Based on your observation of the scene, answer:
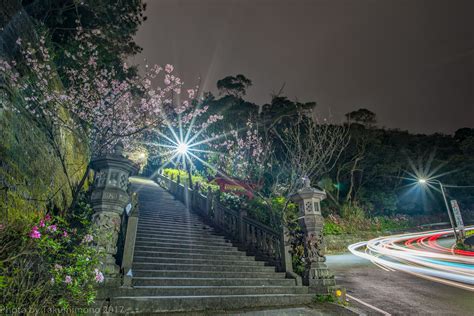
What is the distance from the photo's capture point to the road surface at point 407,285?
23.0 ft

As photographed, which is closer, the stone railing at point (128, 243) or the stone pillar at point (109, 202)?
the stone pillar at point (109, 202)

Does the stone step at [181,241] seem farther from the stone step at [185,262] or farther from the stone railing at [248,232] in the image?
the stone step at [185,262]

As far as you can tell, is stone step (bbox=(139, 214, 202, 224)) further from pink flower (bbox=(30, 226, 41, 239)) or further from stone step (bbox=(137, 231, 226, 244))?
pink flower (bbox=(30, 226, 41, 239))

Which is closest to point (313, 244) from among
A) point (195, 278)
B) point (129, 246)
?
point (195, 278)

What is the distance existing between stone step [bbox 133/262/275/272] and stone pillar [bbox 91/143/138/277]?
1557 mm

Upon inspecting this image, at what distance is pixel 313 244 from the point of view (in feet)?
27.4

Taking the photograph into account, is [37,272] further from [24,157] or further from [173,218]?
[173,218]

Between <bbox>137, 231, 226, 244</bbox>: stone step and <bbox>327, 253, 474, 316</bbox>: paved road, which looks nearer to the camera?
<bbox>327, 253, 474, 316</bbox>: paved road

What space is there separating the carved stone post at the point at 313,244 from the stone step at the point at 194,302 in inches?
45.1

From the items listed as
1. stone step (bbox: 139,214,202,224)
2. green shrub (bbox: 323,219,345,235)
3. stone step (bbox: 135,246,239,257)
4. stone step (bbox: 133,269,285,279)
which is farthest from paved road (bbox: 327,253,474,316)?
green shrub (bbox: 323,219,345,235)

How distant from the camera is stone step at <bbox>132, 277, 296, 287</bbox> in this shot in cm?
666

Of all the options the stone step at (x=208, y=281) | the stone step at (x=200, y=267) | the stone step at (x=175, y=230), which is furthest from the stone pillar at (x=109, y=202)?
the stone step at (x=175, y=230)

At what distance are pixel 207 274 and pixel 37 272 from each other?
480 centimetres

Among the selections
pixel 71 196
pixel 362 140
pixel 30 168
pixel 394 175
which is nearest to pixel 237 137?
pixel 362 140
